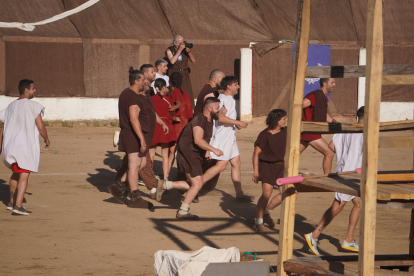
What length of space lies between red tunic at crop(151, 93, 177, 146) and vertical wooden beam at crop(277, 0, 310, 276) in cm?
582

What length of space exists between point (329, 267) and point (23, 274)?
308 cm

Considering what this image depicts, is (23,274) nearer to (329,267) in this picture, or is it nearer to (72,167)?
(329,267)

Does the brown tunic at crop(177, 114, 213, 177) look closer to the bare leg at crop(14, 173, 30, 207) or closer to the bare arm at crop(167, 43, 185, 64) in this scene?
the bare leg at crop(14, 173, 30, 207)

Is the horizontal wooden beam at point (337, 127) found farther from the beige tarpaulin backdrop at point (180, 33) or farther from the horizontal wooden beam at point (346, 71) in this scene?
the beige tarpaulin backdrop at point (180, 33)

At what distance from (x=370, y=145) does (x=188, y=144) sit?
466cm

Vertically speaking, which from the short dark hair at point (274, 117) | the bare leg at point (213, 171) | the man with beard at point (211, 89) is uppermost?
the man with beard at point (211, 89)

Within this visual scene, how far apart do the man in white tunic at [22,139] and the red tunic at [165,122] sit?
7.61ft

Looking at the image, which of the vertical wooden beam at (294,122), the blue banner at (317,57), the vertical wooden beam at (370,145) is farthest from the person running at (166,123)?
the blue banner at (317,57)

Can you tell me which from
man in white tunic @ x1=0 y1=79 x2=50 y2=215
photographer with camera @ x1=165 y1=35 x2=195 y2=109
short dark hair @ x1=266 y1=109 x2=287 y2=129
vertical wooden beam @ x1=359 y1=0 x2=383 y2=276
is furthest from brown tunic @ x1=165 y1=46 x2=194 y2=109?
vertical wooden beam @ x1=359 y1=0 x2=383 y2=276

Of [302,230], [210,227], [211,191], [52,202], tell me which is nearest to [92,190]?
[52,202]

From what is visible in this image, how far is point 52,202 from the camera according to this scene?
8.13 meters

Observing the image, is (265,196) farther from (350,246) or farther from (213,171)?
(213,171)

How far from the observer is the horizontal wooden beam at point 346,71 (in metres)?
3.49

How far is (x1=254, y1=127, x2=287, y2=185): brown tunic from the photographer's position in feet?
22.2
